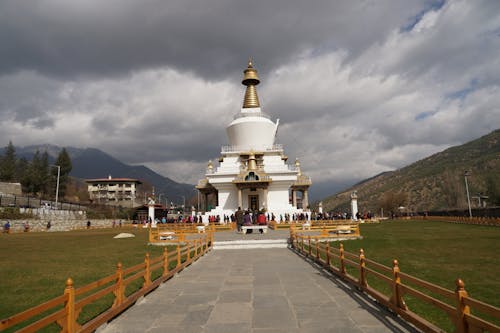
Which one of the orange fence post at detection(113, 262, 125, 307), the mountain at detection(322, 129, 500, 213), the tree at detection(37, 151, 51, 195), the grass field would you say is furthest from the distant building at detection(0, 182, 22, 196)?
the mountain at detection(322, 129, 500, 213)

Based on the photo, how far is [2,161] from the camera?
279ft

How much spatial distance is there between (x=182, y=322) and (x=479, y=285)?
8115 millimetres

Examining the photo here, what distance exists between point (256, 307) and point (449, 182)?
295 feet

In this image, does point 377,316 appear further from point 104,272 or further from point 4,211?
point 4,211

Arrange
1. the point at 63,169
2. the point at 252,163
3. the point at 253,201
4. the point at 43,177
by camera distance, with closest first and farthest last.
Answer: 1. the point at 252,163
2. the point at 253,201
3. the point at 43,177
4. the point at 63,169

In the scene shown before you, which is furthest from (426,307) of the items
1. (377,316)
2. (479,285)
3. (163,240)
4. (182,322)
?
(163,240)

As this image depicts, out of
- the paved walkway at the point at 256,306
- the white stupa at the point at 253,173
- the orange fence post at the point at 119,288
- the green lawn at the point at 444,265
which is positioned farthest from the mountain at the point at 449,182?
the orange fence post at the point at 119,288

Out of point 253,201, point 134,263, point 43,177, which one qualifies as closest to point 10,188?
point 43,177

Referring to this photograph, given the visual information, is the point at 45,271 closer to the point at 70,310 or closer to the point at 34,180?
the point at 70,310

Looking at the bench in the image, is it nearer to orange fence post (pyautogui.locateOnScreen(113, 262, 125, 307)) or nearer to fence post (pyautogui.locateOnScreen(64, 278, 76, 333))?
orange fence post (pyautogui.locateOnScreen(113, 262, 125, 307))

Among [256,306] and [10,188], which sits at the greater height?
[10,188]

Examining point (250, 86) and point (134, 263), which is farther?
point (250, 86)

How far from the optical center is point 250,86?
2024 inches

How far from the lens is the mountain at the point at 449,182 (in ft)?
267
